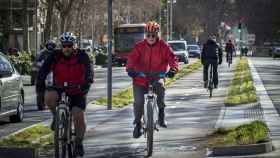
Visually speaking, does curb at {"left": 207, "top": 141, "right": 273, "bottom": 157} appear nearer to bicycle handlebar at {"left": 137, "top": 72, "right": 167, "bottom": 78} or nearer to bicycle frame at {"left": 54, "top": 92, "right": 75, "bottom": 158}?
bicycle handlebar at {"left": 137, "top": 72, "right": 167, "bottom": 78}

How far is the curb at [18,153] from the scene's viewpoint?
447 inches

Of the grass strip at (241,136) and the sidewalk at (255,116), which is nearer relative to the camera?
the grass strip at (241,136)

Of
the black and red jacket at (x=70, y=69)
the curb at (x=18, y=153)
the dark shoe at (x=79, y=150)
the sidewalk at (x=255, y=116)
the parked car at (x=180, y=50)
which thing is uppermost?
the black and red jacket at (x=70, y=69)

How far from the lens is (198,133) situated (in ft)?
46.0

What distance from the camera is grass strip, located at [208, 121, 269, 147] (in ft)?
38.4

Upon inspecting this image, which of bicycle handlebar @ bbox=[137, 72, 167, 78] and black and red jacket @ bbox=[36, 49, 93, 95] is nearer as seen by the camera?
black and red jacket @ bbox=[36, 49, 93, 95]

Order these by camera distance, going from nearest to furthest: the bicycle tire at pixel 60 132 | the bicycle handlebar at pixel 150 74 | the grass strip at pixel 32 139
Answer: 1. the bicycle tire at pixel 60 132
2. the bicycle handlebar at pixel 150 74
3. the grass strip at pixel 32 139

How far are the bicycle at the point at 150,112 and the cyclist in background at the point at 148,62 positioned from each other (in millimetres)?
81

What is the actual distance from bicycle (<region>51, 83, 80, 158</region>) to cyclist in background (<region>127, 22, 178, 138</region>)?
1.68 m

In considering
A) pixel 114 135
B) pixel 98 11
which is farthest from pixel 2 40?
pixel 114 135

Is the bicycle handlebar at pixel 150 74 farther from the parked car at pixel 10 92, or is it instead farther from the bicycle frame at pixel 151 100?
the parked car at pixel 10 92

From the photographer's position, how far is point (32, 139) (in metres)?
13.1

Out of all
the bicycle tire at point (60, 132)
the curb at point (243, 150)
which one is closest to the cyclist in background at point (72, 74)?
the bicycle tire at point (60, 132)

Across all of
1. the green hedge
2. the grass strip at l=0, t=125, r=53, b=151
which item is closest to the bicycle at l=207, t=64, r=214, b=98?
the grass strip at l=0, t=125, r=53, b=151
